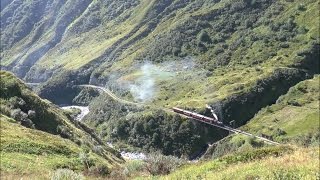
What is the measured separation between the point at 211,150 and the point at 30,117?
139032 millimetres

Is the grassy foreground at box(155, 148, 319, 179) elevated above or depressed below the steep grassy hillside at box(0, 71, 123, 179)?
above

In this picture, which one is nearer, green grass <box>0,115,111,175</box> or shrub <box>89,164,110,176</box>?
shrub <box>89,164,110,176</box>

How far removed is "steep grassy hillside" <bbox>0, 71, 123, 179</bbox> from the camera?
105 ft

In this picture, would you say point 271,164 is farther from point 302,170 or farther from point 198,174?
point 198,174

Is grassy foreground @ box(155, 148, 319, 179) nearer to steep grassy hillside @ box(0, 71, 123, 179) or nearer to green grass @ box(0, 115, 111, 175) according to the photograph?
steep grassy hillside @ box(0, 71, 123, 179)

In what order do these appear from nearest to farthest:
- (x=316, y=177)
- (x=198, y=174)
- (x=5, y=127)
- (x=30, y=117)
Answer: (x=316, y=177) → (x=198, y=174) → (x=5, y=127) → (x=30, y=117)

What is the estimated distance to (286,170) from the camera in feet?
60.8

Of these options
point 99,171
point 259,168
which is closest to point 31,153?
point 99,171

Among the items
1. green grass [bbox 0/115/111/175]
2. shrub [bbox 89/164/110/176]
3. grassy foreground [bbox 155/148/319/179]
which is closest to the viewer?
grassy foreground [bbox 155/148/319/179]

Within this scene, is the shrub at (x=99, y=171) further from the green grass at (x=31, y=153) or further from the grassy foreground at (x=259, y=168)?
the grassy foreground at (x=259, y=168)

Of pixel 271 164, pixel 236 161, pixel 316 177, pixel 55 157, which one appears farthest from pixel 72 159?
pixel 316 177

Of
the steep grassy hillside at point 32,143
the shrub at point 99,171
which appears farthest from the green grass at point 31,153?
the shrub at point 99,171

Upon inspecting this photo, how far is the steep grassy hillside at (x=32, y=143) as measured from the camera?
32.0 meters

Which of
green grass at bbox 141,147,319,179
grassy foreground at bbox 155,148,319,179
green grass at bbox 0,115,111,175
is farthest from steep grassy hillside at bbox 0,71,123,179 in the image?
green grass at bbox 141,147,319,179
